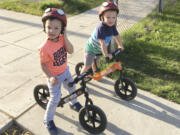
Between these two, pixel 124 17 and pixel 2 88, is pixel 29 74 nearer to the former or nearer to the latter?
pixel 2 88

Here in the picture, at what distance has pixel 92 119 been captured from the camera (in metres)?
2.62

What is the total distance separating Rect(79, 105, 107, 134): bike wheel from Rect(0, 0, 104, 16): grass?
538cm

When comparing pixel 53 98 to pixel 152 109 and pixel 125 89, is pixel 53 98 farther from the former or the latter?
pixel 152 109

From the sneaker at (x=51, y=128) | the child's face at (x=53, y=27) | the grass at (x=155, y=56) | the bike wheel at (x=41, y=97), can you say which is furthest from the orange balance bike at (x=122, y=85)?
the child's face at (x=53, y=27)

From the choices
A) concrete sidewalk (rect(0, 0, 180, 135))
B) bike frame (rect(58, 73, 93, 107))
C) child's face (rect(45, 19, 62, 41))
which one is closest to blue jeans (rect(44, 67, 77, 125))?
bike frame (rect(58, 73, 93, 107))

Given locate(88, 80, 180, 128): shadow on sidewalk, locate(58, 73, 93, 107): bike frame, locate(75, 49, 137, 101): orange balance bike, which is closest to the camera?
locate(58, 73, 93, 107): bike frame

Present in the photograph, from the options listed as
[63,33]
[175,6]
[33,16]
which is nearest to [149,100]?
[63,33]

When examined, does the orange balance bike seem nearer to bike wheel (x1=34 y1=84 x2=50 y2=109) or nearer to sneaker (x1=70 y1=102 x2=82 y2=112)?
sneaker (x1=70 y1=102 x2=82 y2=112)

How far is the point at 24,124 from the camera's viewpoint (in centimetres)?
283

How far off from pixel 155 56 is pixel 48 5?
4679 millimetres

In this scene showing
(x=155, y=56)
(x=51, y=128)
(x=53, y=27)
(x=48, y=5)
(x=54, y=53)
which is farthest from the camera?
(x=48, y=5)

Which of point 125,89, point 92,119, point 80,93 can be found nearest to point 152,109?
point 125,89

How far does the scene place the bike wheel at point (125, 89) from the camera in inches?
124

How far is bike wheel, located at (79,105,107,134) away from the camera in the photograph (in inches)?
98.7
